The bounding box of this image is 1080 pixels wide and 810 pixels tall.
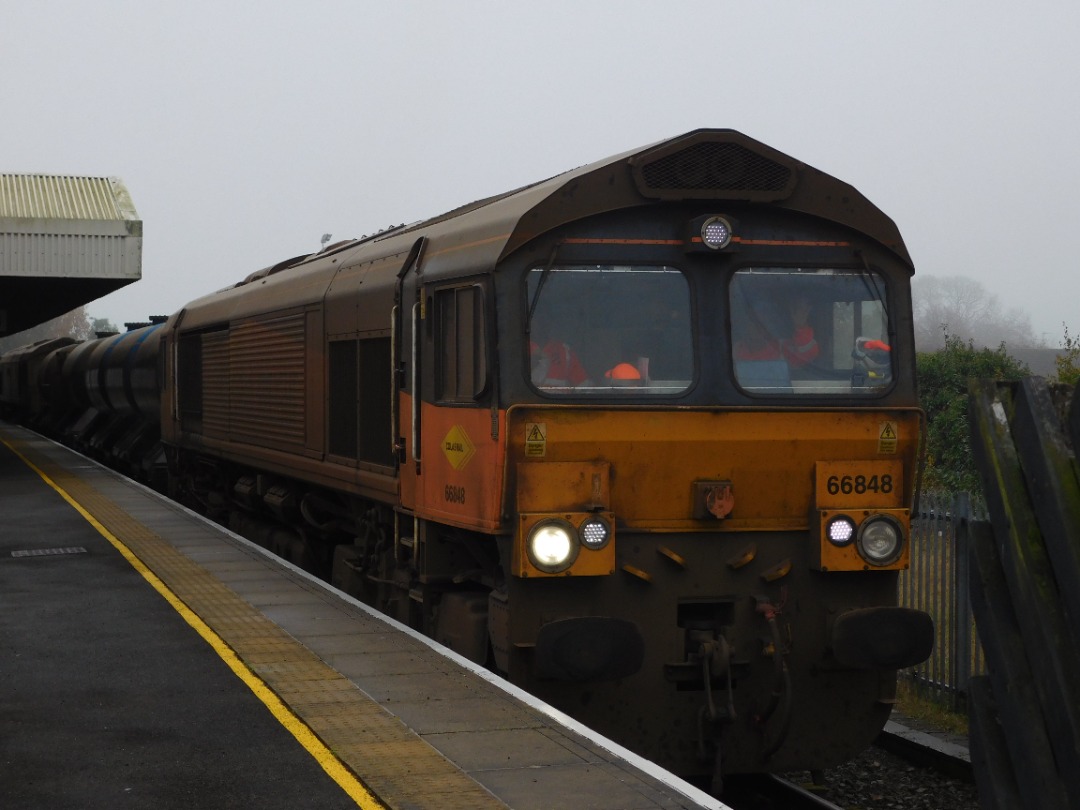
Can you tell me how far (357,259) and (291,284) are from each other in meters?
2.04

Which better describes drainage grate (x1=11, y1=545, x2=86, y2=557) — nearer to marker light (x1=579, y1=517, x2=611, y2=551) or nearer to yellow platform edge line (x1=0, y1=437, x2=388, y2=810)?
yellow platform edge line (x1=0, y1=437, x2=388, y2=810)

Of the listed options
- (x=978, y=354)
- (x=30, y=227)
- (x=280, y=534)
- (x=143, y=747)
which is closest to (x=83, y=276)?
(x=30, y=227)

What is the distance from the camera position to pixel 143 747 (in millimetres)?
6773

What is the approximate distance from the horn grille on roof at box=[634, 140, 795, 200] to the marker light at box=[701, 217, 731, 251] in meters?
0.15

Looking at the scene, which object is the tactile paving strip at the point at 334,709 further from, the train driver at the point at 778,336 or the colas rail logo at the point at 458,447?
the train driver at the point at 778,336

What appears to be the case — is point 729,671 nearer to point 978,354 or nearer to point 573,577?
point 573,577

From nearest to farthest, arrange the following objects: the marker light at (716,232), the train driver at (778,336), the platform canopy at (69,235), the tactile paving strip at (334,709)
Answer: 1. the tactile paving strip at (334,709)
2. the marker light at (716,232)
3. the train driver at (778,336)
4. the platform canopy at (69,235)

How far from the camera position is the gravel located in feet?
28.7

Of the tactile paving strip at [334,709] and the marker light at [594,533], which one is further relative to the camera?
the marker light at [594,533]

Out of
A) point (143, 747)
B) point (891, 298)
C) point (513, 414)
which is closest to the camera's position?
point (143, 747)

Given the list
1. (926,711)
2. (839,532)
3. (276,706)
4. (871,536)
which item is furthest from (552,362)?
(926,711)

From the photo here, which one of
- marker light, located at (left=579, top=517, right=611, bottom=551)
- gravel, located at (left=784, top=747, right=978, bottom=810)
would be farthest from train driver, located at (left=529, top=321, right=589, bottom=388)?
gravel, located at (left=784, top=747, right=978, bottom=810)

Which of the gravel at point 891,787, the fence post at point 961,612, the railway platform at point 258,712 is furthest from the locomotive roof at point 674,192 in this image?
the gravel at point 891,787

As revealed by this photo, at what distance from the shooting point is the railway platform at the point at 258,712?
237 inches
